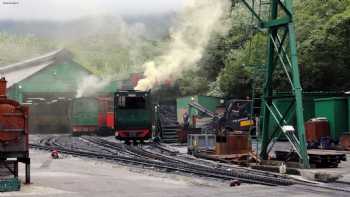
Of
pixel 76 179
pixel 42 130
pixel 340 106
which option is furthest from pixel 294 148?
pixel 42 130

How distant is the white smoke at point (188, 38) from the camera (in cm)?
Answer: 3050

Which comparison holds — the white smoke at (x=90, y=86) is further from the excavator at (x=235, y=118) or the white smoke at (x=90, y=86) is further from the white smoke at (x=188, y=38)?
the excavator at (x=235, y=118)

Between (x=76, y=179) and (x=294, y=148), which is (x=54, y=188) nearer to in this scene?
(x=76, y=179)

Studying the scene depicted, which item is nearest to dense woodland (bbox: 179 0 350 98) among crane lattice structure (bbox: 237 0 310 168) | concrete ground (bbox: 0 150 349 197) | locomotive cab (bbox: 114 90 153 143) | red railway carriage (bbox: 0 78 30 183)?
locomotive cab (bbox: 114 90 153 143)

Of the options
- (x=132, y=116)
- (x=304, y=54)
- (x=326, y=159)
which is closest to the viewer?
(x=326, y=159)

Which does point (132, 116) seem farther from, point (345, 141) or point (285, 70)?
point (285, 70)

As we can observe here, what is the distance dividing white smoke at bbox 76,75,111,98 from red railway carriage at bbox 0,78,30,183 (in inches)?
1595

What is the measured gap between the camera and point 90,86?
192 ft

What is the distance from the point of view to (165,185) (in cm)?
1558

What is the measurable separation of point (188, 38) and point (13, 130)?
23634 mm

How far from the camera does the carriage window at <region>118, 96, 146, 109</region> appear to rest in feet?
117

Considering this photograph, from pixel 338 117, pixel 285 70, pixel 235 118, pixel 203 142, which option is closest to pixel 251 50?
pixel 235 118

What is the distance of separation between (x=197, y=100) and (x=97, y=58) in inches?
1802

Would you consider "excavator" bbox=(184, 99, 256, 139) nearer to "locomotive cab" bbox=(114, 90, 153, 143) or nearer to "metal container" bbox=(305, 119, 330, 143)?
"locomotive cab" bbox=(114, 90, 153, 143)
